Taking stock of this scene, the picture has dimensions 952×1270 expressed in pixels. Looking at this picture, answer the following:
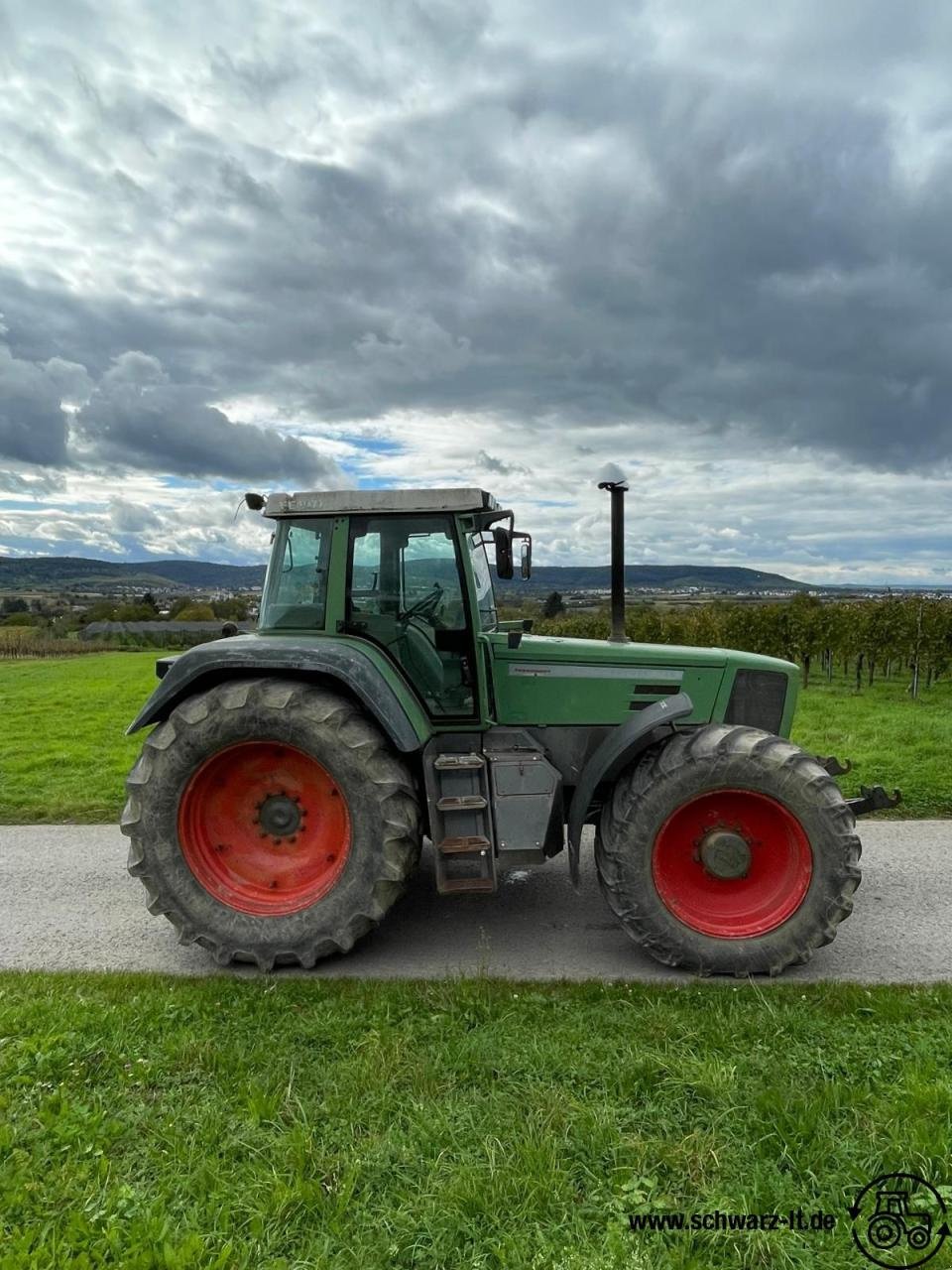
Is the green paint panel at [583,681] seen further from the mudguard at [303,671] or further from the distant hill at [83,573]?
the distant hill at [83,573]

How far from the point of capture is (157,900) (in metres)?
4.45

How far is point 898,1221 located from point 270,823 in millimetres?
→ 3296

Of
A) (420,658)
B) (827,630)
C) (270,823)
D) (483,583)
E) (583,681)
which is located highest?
(483,583)

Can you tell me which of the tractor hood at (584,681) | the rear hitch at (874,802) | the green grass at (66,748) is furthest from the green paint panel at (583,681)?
the green grass at (66,748)

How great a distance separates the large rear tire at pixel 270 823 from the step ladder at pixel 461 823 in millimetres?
176

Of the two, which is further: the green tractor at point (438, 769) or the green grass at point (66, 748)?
the green grass at point (66, 748)

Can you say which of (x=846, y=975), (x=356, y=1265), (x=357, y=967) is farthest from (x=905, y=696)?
(x=356, y=1265)

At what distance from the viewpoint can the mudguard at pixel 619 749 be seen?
174 inches

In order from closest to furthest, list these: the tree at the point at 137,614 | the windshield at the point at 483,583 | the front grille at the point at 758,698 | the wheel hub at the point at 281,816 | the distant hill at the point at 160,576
Result: the wheel hub at the point at 281,816 → the windshield at the point at 483,583 → the front grille at the point at 758,698 → the tree at the point at 137,614 → the distant hill at the point at 160,576

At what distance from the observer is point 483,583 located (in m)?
4.92

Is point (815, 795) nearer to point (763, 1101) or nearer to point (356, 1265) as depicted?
point (763, 1101)

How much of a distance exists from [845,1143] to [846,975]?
1.53 metres

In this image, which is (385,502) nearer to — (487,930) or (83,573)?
(487,930)

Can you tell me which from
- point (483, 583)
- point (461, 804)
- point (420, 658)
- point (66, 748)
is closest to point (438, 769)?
point (461, 804)
